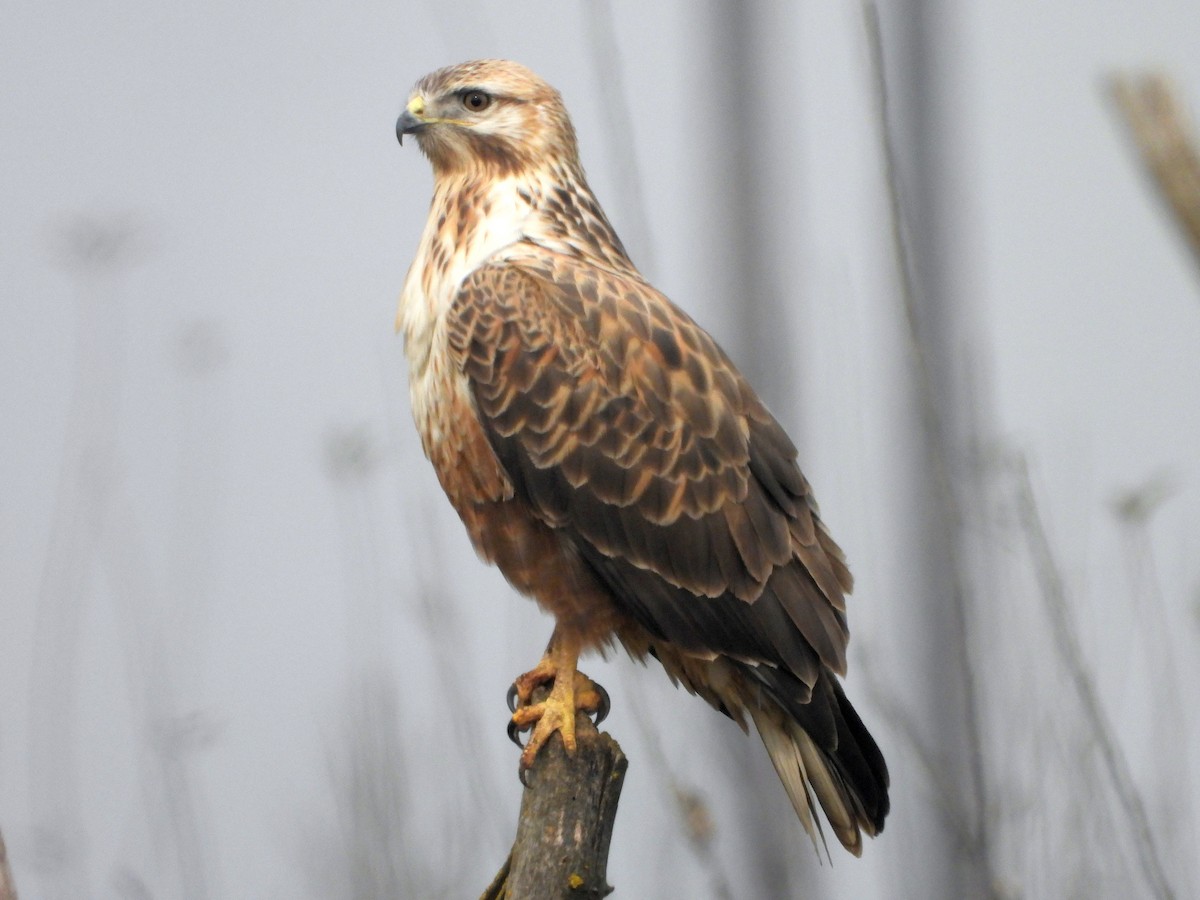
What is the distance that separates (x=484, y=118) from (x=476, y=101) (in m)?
0.04

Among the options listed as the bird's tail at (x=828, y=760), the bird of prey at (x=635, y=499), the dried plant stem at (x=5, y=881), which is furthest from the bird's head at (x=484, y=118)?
the dried plant stem at (x=5, y=881)

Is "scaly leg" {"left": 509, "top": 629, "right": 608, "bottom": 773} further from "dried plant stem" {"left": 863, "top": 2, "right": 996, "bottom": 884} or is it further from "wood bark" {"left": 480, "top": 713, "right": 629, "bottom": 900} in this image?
"dried plant stem" {"left": 863, "top": 2, "right": 996, "bottom": 884}

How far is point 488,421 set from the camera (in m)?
2.69

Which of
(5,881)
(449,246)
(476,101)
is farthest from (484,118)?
(5,881)

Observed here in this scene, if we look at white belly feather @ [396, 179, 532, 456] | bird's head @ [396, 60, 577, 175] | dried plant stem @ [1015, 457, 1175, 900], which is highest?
bird's head @ [396, 60, 577, 175]

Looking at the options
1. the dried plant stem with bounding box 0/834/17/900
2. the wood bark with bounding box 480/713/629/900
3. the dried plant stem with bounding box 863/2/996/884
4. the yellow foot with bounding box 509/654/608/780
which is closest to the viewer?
the dried plant stem with bounding box 0/834/17/900

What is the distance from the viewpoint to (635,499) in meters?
2.73

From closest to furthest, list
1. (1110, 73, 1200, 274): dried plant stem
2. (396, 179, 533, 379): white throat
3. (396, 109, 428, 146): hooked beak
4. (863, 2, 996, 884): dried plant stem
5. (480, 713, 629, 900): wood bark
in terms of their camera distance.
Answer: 1. (1110, 73, 1200, 274): dried plant stem
2. (863, 2, 996, 884): dried plant stem
3. (480, 713, 629, 900): wood bark
4. (396, 179, 533, 379): white throat
5. (396, 109, 428, 146): hooked beak

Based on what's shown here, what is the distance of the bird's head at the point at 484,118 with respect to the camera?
3.03 metres

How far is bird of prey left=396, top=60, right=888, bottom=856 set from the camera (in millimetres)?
2662

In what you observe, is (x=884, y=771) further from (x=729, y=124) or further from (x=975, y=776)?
(x=729, y=124)

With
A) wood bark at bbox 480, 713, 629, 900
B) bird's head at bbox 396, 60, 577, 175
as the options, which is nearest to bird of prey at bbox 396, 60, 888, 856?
wood bark at bbox 480, 713, 629, 900

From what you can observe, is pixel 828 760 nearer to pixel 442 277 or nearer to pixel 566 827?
pixel 566 827

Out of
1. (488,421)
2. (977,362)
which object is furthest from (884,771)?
(488,421)
